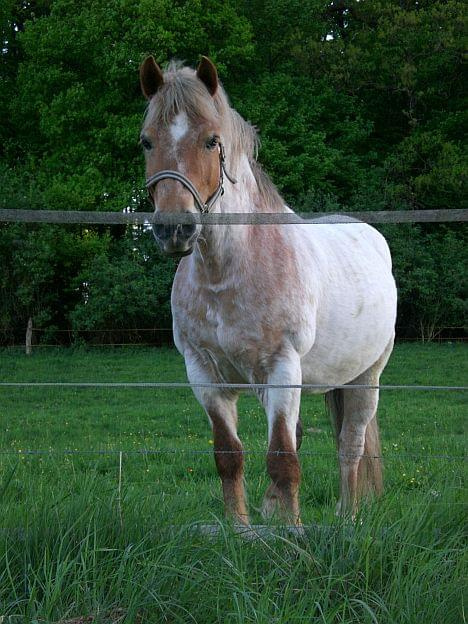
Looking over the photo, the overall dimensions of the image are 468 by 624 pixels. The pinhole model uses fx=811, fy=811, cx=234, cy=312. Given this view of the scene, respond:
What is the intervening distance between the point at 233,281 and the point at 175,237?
2.48 feet

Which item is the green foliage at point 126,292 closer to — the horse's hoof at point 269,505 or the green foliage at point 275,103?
the green foliage at point 275,103

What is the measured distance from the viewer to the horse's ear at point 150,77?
12.1 ft

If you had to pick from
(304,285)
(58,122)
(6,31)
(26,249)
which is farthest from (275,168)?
(304,285)

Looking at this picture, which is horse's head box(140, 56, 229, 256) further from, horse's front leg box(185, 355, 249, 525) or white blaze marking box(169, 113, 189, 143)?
horse's front leg box(185, 355, 249, 525)

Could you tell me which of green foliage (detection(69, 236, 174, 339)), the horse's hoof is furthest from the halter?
green foliage (detection(69, 236, 174, 339))

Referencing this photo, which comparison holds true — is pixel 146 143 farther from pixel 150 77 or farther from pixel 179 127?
pixel 150 77

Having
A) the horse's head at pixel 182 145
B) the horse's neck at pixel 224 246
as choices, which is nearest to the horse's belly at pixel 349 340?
the horse's neck at pixel 224 246

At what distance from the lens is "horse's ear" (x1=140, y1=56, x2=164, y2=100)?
368 centimetres

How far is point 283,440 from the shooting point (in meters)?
3.88

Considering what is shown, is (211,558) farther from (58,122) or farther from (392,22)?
(392,22)

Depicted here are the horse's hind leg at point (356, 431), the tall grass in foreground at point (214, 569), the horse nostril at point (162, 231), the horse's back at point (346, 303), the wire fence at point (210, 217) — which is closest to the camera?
the tall grass in foreground at point (214, 569)

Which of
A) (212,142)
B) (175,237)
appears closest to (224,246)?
(212,142)

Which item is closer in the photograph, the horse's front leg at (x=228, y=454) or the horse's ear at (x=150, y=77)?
the horse's ear at (x=150, y=77)

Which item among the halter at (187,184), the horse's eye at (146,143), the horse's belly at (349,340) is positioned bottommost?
the horse's belly at (349,340)
